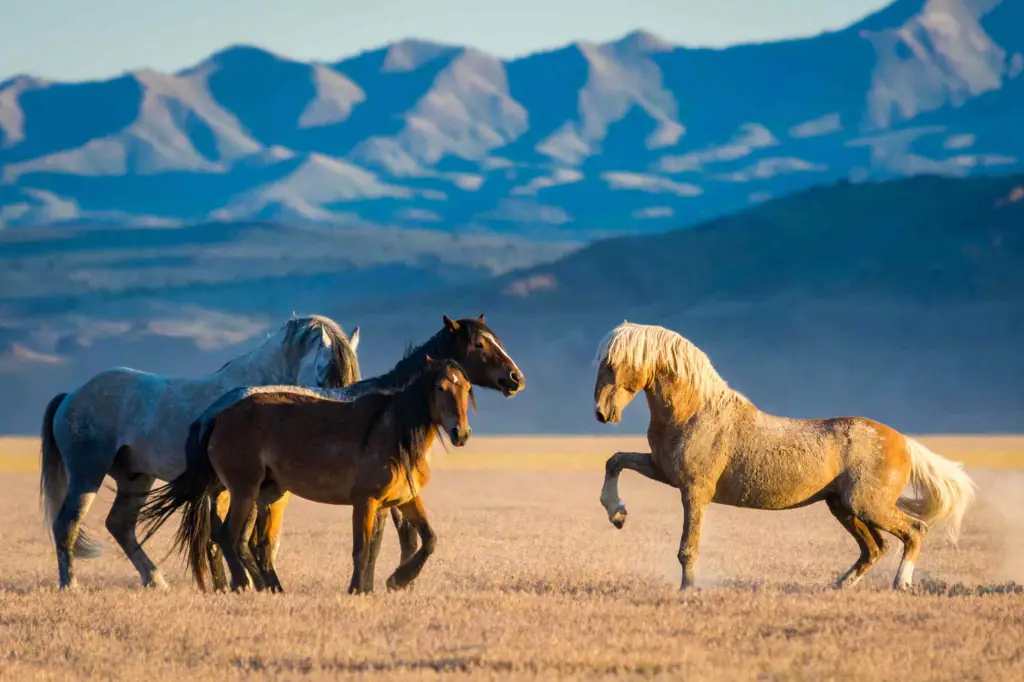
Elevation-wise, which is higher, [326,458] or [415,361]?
[415,361]

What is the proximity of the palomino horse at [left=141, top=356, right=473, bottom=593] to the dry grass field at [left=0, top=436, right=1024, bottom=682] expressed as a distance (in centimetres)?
47

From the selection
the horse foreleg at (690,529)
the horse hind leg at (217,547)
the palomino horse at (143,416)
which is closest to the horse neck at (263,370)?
the palomino horse at (143,416)

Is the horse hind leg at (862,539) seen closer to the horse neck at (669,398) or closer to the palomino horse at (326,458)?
the horse neck at (669,398)

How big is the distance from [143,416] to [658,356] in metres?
4.08

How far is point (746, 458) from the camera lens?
1108cm

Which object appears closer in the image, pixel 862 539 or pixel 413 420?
pixel 413 420

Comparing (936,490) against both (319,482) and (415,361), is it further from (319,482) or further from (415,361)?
(319,482)

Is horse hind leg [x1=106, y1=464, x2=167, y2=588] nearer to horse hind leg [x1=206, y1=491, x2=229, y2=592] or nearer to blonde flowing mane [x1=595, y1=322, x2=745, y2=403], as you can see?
horse hind leg [x1=206, y1=491, x2=229, y2=592]

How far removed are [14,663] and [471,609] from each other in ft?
9.19

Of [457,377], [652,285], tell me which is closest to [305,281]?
[652,285]

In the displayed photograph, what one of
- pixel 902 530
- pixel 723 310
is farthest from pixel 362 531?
pixel 723 310

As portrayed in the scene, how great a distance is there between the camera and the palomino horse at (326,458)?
35.2 feet

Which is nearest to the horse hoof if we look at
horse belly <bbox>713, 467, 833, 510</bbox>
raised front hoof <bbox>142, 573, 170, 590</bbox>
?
raised front hoof <bbox>142, 573, 170, 590</bbox>

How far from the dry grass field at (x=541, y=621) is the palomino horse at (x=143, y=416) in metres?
0.50
